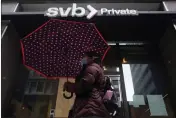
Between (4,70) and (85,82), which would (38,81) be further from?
(85,82)

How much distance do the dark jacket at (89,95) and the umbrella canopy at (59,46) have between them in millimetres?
874

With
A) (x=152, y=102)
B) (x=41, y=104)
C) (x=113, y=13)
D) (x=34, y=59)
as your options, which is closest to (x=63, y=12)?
(x=113, y=13)

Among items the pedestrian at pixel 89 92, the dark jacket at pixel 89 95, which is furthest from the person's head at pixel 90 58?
the dark jacket at pixel 89 95

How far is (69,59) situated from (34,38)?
78cm

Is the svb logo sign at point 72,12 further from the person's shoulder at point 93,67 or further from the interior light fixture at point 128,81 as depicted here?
the person's shoulder at point 93,67

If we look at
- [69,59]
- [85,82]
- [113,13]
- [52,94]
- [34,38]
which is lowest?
[85,82]

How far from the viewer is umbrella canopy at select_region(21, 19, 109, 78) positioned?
13.4 feet

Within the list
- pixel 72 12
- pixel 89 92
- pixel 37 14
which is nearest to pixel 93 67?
pixel 89 92

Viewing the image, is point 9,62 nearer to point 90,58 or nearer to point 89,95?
point 90,58

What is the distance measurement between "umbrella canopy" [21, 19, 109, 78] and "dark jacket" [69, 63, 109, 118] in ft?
2.87

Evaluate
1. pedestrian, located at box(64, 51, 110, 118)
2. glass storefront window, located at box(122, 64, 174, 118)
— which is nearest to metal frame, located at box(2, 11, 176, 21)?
Result: glass storefront window, located at box(122, 64, 174, 118)

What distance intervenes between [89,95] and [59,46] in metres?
1.28

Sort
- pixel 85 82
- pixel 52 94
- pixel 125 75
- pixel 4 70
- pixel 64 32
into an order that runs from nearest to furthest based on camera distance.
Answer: pixel 85 82 → pixel 64 32 → pixel 4 70 → pixel 52 94 → pixel 125 75

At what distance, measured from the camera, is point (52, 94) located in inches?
205
